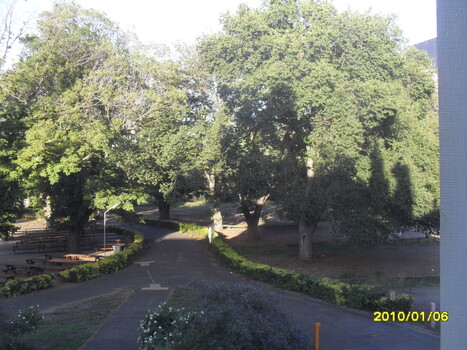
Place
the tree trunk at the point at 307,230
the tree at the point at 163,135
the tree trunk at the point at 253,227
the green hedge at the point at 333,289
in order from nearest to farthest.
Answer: the green hedge at the point at 333,289, the tree at the point at 163,135, the tree trunk at the point at 307,230, the tree trunk at the point at 253,227

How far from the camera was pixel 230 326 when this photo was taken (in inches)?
256

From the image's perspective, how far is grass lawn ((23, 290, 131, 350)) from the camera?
354 inches

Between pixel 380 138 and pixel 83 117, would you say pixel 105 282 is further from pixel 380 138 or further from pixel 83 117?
pixel 380 138

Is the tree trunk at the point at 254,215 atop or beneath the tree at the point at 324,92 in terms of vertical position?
beneath

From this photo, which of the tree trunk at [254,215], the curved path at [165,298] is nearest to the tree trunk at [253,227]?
the tree trunk at [254,215]

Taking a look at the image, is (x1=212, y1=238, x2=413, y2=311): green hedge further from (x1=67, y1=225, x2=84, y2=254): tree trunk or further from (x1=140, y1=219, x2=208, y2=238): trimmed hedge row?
(x1=140, y1=219, x2=208, y2=238): trimmed hedge row

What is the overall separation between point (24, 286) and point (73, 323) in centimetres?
507

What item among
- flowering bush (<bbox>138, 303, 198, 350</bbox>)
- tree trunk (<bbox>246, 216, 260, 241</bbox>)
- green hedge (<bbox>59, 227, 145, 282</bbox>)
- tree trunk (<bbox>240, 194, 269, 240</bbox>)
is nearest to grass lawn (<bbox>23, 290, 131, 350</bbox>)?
flowering bush (<bbox>138, 303, 198, 350</bbox>)

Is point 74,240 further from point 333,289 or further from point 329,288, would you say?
point 333,289

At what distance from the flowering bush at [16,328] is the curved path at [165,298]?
1307 mm

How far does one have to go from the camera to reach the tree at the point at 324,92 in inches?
680

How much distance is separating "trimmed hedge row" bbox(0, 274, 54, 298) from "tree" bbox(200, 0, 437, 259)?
10112 millimetres

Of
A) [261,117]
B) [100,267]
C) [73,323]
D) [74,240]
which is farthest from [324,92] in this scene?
[74,240]

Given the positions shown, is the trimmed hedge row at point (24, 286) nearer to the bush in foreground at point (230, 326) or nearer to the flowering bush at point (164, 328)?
the flowering bush at point (164, 328)
